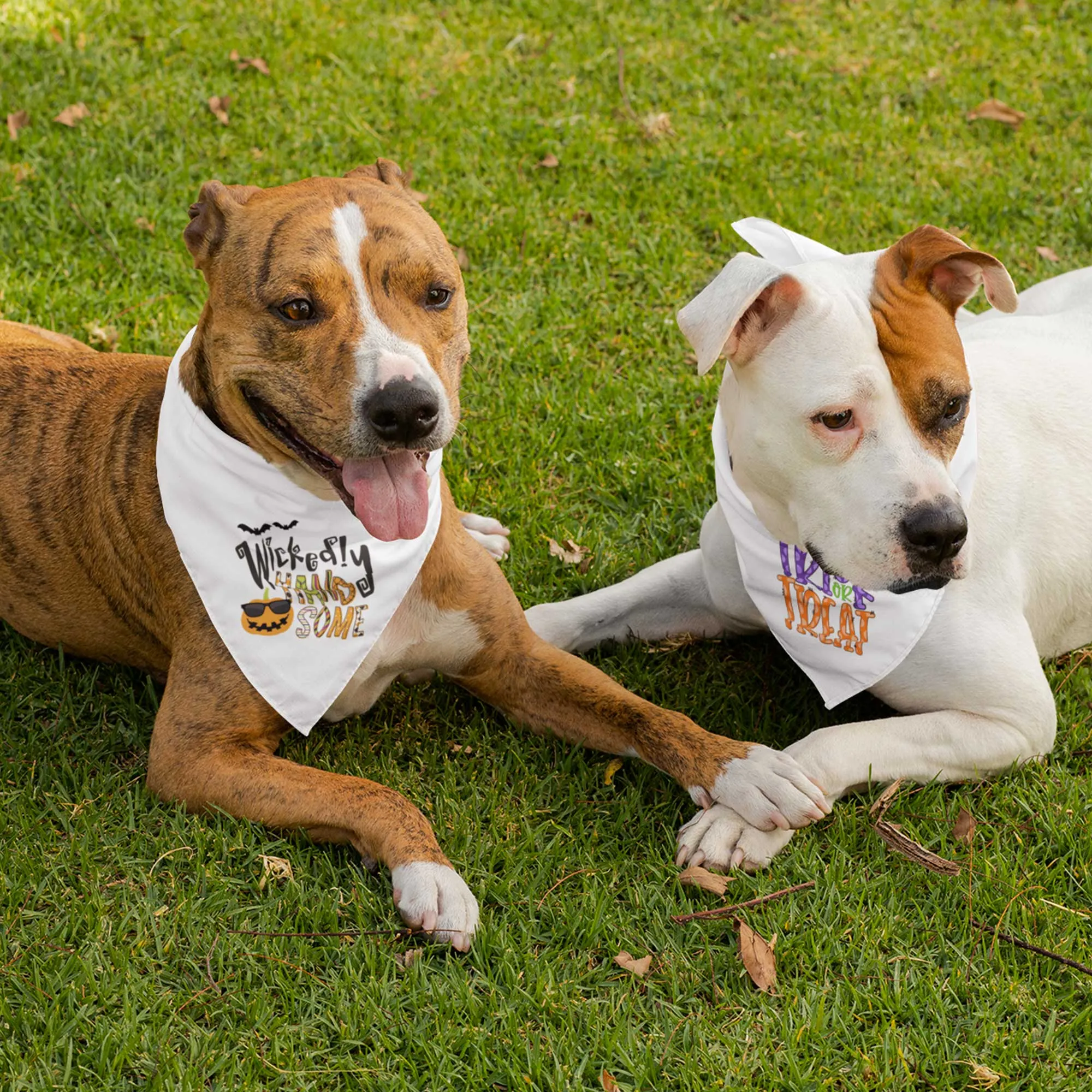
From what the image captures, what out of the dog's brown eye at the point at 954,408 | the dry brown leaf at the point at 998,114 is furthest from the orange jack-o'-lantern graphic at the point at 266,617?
the dry brown leaf at the point at 998,114

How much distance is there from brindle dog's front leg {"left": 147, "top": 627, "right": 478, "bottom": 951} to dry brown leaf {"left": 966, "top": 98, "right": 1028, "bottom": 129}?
573cm

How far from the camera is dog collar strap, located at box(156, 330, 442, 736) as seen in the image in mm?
3814

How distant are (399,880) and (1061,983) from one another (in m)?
1.75

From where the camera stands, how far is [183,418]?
3822mm

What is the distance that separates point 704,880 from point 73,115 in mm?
5585

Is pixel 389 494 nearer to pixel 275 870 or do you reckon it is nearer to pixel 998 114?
pixel 275 870

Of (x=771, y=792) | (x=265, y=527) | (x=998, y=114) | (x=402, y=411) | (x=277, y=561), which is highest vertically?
(x=402, y=411)

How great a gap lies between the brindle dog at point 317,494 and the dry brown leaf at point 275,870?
0.11 metres

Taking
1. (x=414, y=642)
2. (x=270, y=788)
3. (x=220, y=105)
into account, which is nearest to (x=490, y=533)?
(x=414, y=642)

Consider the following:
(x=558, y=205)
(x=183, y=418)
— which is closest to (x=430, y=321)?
(x=183, y=418)

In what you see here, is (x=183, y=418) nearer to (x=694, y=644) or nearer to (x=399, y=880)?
(x=399, y=880)

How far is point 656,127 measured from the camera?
7328 millimetres

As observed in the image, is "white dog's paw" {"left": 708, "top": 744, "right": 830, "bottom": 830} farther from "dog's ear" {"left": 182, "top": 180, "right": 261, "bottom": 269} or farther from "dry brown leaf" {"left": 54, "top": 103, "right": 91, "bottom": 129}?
"dry brown leaf" {"left": 54, "top": 103, "right": 91, "bottom": 129}

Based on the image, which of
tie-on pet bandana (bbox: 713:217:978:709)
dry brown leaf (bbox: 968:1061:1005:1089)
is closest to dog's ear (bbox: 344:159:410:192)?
tie-on pet bandana (bbox: 713:217:978:709)
